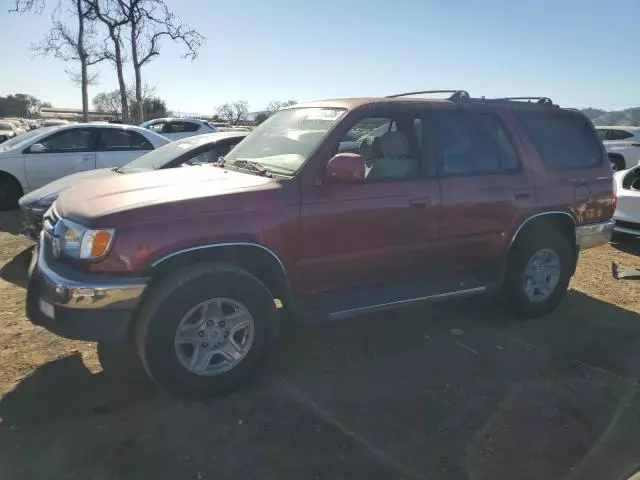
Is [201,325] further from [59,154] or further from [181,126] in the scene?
[181,126]

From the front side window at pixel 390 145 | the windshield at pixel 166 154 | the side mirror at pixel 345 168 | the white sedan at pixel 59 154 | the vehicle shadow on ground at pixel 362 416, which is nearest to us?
the vehicle shadow on ground at pixel 362 416

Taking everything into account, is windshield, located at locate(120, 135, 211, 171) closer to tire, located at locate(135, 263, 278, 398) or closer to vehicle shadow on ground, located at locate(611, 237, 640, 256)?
tire, located at locate(135, 263, 278, 398)

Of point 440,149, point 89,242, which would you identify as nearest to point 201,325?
point 89,242

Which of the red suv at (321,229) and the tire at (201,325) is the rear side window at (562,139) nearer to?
the red suv at (321,229)

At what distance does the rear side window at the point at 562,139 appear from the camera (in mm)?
4844

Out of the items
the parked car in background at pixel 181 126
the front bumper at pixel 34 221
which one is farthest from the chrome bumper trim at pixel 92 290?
the parked car in background at pixel 181 126

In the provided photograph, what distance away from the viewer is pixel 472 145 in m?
4.49

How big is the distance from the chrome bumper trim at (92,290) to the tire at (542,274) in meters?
3.16

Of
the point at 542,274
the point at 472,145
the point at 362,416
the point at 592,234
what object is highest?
the point at 472,145

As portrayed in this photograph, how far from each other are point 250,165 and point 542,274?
9.31ft

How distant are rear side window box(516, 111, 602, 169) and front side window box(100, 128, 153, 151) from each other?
22.9 feet

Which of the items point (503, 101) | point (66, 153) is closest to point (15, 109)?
point (66, 153)

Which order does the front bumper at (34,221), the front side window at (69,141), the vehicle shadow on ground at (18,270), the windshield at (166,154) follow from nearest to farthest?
the vehicle shadow on ground at (18,270) → the front bumper at (34,221) → the windshield at (166,154) → the front side window at (69,141)

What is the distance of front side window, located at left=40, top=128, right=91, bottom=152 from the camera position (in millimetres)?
9344
